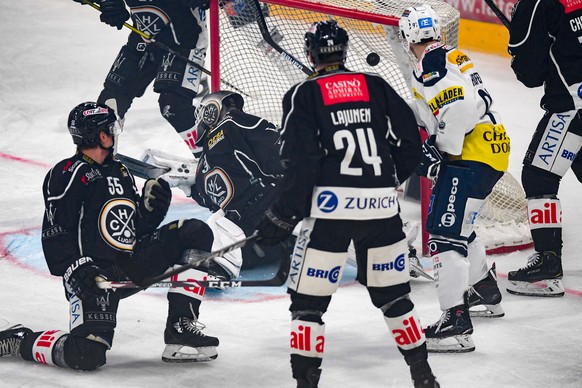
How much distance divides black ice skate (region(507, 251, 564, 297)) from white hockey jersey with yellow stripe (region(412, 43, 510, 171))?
2.91 feet

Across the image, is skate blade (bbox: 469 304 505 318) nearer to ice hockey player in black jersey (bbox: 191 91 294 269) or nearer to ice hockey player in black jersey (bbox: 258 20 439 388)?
ice hockey player in black jersey (bbox: 191 91 294 269)

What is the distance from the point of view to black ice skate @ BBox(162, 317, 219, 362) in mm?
4992

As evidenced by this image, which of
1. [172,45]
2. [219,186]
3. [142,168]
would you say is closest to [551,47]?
[219,186]

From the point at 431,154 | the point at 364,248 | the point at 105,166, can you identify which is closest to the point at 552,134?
the point at 431,154

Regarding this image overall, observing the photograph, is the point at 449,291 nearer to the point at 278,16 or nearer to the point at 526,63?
the point at 526,63

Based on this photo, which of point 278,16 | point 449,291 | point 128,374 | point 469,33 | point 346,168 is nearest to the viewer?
point 346,168

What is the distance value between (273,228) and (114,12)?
3.36 metres

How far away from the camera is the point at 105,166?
4.96 meters

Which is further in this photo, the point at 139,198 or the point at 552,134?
the point at 552,134

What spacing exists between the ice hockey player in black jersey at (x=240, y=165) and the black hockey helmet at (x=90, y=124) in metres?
1.28

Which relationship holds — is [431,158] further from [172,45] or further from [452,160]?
[172,45]

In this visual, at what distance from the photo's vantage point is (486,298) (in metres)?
5.62

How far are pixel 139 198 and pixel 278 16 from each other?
233 cm

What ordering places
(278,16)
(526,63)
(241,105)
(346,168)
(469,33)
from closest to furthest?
(346,168) → (526,63) → (241,105) → (278,16) → (469,33)
